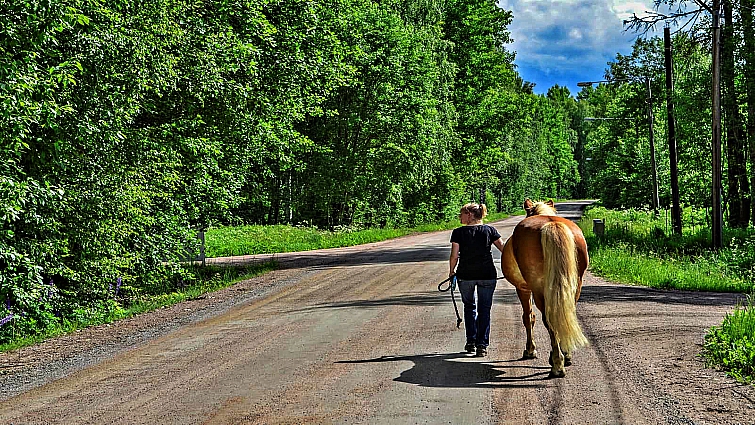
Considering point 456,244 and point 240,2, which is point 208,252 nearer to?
point 240,2

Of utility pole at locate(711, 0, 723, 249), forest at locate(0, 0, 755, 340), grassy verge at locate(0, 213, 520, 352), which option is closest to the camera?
forest at locate(0, 0, 755, 340)

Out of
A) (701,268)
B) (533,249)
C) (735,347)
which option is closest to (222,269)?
(701,268)

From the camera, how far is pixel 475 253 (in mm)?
8461

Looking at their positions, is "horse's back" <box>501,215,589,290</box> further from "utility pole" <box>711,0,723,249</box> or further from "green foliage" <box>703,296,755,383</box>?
"utility pole" <box>711,0,723,249</box>

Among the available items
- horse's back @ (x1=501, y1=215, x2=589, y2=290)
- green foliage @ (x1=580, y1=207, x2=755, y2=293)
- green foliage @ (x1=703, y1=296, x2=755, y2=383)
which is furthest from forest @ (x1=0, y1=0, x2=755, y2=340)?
green foliage @ (x1=703, y1=296, x2=755, y2=383)

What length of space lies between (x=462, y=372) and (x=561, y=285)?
1.38 meters

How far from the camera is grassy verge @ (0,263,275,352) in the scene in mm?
11916

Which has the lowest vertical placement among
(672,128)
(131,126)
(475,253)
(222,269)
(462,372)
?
(462,372)

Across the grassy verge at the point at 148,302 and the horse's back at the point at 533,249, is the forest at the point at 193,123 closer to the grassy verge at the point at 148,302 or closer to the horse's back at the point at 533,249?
the grassy verge at the point at 148,302

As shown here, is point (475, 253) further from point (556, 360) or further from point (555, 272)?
point (556, 360)

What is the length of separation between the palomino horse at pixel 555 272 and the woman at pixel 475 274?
511 mm

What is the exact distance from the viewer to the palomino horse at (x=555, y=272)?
7.09m

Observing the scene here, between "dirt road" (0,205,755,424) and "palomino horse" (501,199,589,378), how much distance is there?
1.30ft

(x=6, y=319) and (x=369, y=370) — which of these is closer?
(x=369, y=370)
